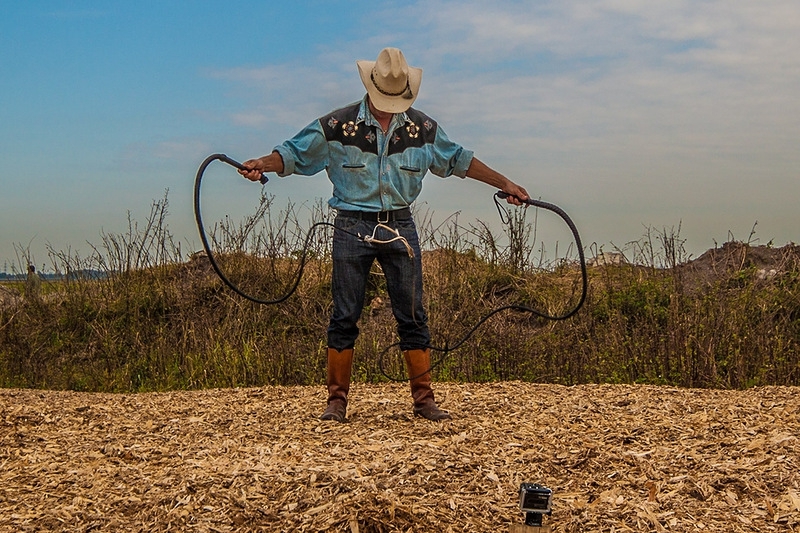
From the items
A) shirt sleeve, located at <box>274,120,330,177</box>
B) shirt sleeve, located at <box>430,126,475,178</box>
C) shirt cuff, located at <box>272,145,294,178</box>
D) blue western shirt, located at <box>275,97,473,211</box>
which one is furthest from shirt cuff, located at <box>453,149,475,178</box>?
shirt cuff, located at <box>272,145,294,178</box>

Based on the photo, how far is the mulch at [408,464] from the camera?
376cm

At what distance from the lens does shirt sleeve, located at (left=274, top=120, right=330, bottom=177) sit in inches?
193

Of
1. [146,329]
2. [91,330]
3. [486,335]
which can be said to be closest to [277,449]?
[486,335]

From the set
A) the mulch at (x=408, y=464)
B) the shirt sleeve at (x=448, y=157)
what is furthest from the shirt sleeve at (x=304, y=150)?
the mulch at (x=408, y=464)

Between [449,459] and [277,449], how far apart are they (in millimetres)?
955

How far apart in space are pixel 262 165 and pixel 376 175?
23.6 inches

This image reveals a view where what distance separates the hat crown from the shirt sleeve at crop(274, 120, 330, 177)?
0.40 meters

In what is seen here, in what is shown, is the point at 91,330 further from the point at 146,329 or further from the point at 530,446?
the point at 530,446

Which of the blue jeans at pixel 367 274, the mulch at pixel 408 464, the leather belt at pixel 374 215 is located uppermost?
the leather belt at pixel 374 215

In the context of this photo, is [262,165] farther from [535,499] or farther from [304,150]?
[535,499]

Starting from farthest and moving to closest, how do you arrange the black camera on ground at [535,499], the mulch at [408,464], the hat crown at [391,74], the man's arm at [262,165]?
the hat crown at [391,74] < the man's arm at [262,165] < the mulch at [408,464] < the black camera on ground at [535,499]

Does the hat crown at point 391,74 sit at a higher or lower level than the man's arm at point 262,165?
higher

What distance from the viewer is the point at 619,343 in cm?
766

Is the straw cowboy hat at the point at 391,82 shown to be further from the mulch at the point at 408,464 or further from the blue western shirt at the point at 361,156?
the mulch at the point at 408,464
